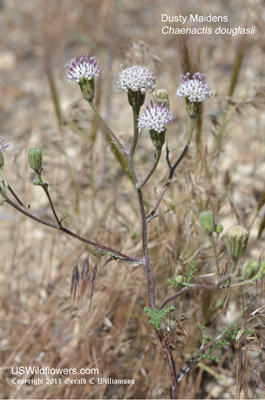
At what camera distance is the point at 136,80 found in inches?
44.1

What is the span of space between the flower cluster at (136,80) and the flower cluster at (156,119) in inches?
2.3

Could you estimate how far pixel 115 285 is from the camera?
68.2 inches

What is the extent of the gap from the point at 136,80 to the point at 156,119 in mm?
114

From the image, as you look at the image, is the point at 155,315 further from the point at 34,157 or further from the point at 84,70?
the point at 84,70

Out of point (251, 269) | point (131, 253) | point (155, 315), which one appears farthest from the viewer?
point (131, 253)

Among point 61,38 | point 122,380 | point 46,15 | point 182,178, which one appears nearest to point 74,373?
point 122,380

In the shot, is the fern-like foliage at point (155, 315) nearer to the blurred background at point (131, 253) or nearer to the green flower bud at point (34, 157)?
the blurred background at point (131, 253)

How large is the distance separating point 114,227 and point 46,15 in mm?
2768

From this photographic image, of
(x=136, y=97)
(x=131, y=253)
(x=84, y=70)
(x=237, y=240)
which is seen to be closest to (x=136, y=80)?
(x=136, y=97)

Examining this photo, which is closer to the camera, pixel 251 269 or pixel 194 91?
pixel 251 269

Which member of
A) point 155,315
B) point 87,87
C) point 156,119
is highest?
point 87,87

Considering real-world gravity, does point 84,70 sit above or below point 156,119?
above

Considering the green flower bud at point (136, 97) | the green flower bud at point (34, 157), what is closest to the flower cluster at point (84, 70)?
the green flower bud at point (136, 97)

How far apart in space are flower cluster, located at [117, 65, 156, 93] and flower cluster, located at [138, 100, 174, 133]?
6 centimetres
